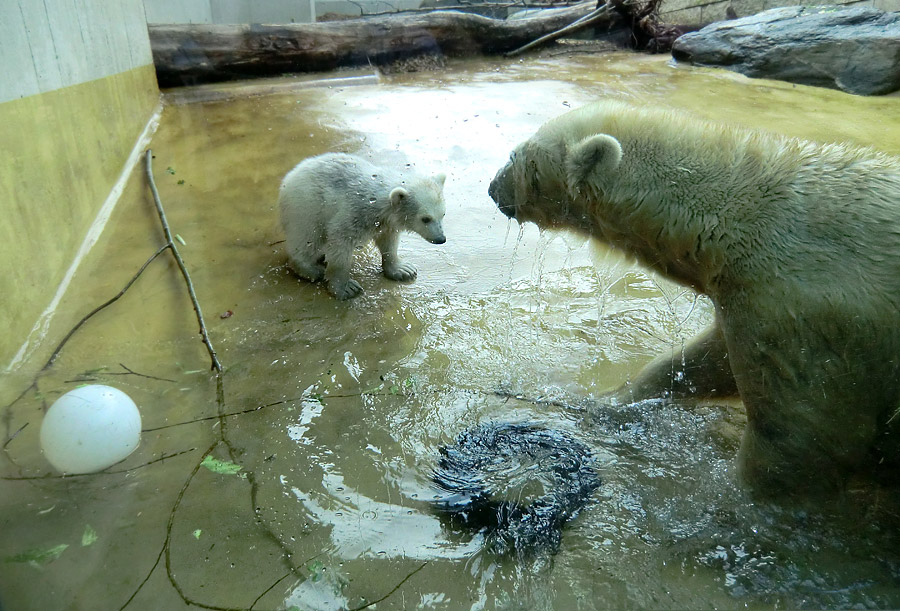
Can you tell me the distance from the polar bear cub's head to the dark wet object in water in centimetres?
154

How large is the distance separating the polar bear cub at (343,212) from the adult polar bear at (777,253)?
142 cm

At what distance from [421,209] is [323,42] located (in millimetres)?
6030

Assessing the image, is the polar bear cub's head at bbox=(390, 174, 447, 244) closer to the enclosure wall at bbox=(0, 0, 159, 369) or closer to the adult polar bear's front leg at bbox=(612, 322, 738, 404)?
the adult polar bear's front leg at bbox=(612, 322, 738, 404)

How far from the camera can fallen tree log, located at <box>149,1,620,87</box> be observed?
309 inches

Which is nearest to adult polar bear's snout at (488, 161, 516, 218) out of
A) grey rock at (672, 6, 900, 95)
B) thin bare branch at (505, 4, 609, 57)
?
grey rock at (672, 6, 900, 95)

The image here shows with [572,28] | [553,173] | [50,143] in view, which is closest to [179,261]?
[50,143]

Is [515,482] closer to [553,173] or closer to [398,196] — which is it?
[553,173]

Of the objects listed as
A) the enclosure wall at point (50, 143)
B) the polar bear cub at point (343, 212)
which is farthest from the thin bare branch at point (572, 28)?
the polar bear cub at point (343, 212)

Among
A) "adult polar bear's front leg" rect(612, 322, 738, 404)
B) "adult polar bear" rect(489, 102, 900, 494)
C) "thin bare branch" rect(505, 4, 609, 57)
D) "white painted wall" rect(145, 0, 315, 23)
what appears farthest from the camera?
"thin bare branch" rect(505, 4, 609, 57)

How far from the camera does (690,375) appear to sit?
288 cm

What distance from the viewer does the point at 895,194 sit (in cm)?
210

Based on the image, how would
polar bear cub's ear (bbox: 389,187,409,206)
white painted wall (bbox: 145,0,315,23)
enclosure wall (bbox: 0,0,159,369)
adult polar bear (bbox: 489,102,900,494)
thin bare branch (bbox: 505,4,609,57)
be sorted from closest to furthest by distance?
adult polar bear (bbox: 489,102,900,494) < enclosure wall (bbox: 0,0,159,369) < polar bear cub's ear (bbox: 389,187,409,206) < white painted wall (bbox: 145,0,315,23) < thin bare branch (bbox: 505,4,609,57)

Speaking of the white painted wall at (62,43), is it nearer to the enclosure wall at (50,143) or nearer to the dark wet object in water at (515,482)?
the enclosure wall at (50,143)

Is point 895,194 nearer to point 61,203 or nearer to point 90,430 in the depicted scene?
point 90,430
